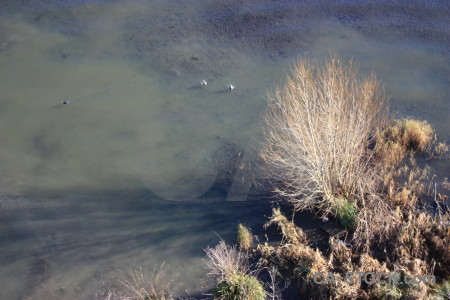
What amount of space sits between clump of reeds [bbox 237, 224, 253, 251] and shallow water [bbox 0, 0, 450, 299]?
43 cm

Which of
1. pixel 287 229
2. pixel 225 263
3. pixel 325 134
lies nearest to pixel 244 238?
pixel 287 229

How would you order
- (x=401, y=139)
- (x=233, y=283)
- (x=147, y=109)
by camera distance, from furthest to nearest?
(x=147, y=109) → (x=401, y=139) → (x=233, y=283)

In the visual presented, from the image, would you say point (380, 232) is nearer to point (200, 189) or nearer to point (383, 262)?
point (383, 262)

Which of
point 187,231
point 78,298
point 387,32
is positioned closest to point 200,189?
point 187,231

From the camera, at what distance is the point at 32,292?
1189cm

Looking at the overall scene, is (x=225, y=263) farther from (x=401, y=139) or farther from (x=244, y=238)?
(x=401, y=139)

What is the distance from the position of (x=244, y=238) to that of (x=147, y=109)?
6763 mm

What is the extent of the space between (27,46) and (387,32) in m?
14.9

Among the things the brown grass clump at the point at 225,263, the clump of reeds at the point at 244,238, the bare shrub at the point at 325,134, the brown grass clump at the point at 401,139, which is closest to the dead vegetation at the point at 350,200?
the bare shrub at the point at 325,134

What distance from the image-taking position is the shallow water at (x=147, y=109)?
1295 centimetres

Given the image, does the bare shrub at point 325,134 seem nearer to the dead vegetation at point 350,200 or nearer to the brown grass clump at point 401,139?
the dead vegetation at point 350,200

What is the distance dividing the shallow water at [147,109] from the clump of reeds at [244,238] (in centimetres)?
43

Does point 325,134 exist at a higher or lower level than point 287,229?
higher

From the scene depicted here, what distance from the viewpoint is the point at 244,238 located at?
40.4ft
